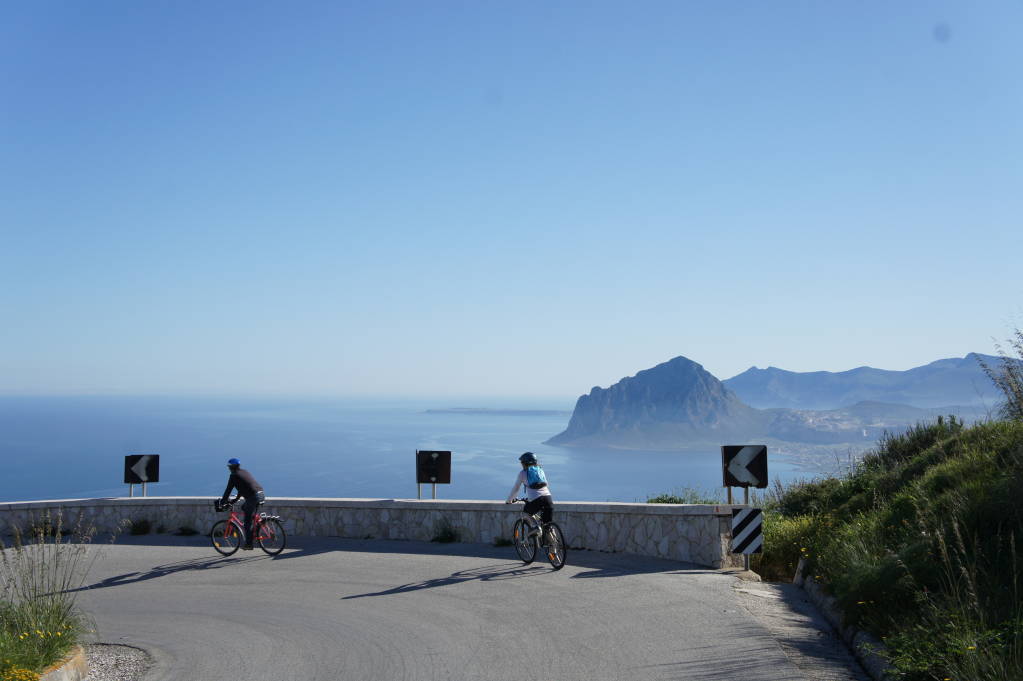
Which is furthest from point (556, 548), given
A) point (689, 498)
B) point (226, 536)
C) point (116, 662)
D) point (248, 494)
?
point (689, 498)

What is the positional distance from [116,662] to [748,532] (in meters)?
8.96

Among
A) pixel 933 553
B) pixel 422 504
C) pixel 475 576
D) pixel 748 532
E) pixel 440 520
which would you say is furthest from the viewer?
pixel 422 504

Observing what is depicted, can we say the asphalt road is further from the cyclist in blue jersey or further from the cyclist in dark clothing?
the cyclist in blue jersey

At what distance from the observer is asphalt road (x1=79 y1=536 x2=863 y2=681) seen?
7.47 metres

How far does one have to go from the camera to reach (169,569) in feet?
43.3

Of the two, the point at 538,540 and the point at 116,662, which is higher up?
the point at 538,540

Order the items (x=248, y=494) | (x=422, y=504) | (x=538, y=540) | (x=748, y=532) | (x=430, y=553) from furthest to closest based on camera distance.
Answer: (x=422, y=504)
(x=248, y=494)
(x=430, y=553)
(x=538, y=540)
(x=748, y=532)

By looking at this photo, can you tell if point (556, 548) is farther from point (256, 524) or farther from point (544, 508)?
point (256, 524)

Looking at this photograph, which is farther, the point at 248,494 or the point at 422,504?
the point at 422,504

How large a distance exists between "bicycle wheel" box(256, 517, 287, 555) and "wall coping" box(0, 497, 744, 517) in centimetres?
157

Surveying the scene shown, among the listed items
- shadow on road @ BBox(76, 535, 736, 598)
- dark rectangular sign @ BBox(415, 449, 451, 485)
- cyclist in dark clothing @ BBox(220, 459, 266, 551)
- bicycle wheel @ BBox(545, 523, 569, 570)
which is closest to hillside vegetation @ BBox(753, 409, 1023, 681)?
shadow on road @ BBox(76, 535, 736, 598)

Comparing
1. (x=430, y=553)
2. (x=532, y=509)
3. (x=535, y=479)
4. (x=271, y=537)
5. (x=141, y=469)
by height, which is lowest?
(x=430, y=553)

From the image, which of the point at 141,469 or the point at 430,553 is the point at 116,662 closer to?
the point at 430,553

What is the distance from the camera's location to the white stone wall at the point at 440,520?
1319 centimetres
